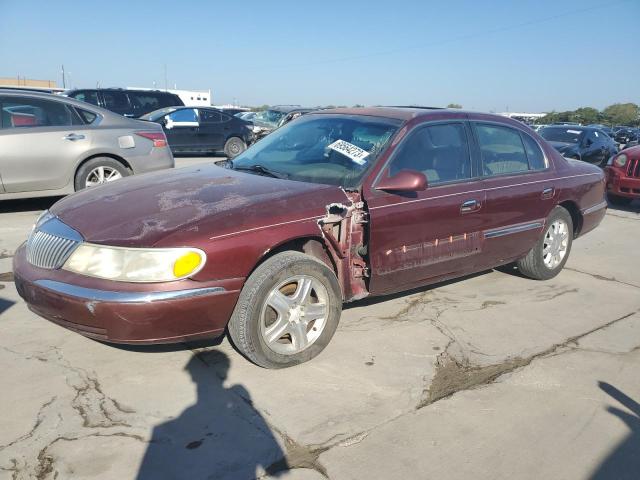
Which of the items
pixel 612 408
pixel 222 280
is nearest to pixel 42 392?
pixel 222 280

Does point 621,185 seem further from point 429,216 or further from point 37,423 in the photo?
point 37,423

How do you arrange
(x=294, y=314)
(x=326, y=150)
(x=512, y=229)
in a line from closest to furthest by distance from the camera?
(x=294, y=314) < (x=326, y=150) < (x=512, y=229)

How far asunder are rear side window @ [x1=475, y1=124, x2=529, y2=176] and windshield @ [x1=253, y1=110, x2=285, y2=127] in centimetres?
1434

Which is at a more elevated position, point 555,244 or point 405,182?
point 405,182

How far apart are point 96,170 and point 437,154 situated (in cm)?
465

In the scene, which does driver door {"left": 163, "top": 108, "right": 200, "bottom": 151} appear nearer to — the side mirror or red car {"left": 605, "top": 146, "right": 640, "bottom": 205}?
red car {"left": 605, "top": 146, "right": 640, "bottom": 205}

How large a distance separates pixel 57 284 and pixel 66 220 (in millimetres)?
502

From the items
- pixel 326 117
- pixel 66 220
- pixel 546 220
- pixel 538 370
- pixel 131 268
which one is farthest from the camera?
pixel 546 220

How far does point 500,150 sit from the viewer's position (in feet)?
14.8

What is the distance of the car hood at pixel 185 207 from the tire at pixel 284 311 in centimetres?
29

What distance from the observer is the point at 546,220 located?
15.9 feet

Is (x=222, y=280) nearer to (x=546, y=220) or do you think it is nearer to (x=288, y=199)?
(x=288, y=199)

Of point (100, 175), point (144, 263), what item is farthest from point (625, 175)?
point (144, 263)

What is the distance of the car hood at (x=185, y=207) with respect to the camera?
2855 mm
